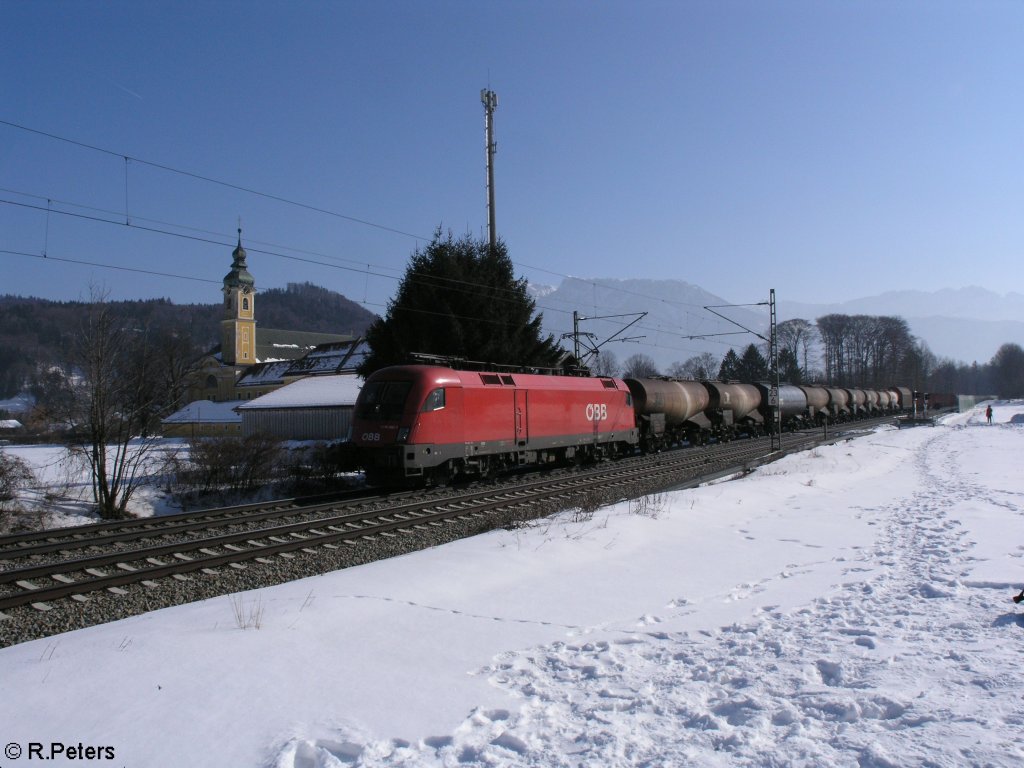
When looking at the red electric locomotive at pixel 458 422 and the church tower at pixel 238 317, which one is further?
the church tower at pixel 238 317

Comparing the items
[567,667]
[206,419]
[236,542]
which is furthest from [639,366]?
[567,667]

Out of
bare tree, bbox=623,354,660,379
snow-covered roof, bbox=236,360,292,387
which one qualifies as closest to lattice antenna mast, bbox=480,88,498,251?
snow-covered roof, bbox=236,360,292,387

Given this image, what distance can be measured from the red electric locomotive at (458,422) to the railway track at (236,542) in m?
0.89

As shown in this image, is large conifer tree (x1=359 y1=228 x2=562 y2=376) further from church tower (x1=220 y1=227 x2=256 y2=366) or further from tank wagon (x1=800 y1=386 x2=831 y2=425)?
church tower (x1=220 y1=227 x2=256 y2=366)

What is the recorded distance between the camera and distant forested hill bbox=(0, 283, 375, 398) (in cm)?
12525

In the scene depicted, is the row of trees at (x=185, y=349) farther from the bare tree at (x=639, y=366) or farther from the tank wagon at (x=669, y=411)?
the bare tree at (x=639, y=366)

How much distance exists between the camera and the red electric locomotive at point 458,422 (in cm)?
1702

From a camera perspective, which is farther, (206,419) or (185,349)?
(206,419)

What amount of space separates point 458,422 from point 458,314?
959 centimetres

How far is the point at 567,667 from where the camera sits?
5.50 m

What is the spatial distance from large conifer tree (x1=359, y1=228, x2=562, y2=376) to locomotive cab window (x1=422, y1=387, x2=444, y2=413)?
28.5ft

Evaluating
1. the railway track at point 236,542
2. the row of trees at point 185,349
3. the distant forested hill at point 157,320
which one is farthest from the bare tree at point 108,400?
the distant forested hill at point 157,320

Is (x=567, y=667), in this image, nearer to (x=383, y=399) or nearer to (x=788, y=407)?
(x=383, y=399)

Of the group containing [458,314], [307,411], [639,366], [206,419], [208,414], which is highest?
[639,366]
